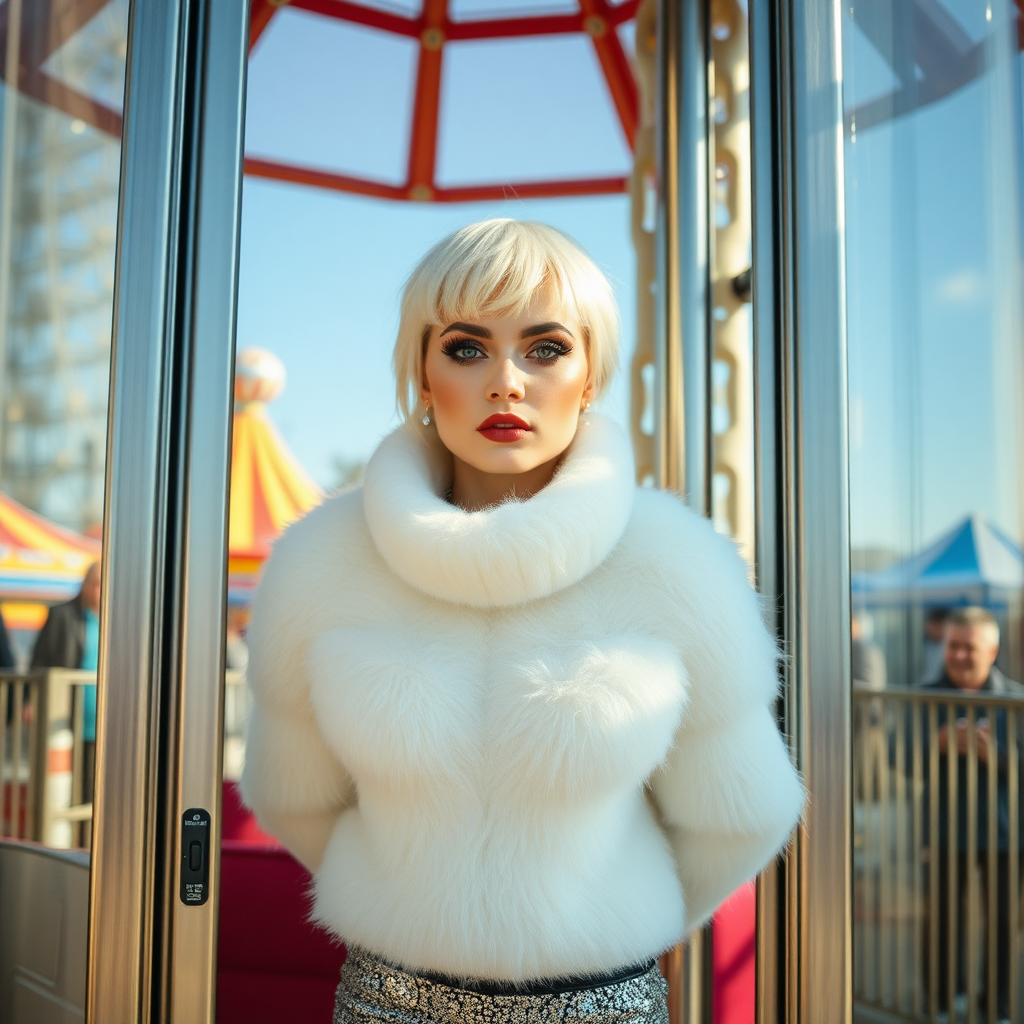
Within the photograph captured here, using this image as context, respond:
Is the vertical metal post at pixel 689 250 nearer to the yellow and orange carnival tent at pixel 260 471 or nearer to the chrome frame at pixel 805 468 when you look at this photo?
the chrome frame at pixel 805 468

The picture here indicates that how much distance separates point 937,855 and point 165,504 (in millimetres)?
1191

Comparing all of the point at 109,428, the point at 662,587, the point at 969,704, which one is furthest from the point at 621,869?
the point at 109,428

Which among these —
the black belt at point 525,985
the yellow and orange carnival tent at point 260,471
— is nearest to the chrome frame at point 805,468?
the black belt at point 525,985

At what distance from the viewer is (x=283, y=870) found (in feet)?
7.16

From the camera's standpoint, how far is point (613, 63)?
3418mm

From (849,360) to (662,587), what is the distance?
0.53 metres

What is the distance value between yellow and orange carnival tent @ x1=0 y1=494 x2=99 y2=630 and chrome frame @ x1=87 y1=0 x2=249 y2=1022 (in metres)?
0.09

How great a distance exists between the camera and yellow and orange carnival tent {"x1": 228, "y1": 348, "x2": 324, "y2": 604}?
5.43m

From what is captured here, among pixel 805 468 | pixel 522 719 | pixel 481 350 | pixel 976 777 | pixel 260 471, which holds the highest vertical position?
pixel 260 471

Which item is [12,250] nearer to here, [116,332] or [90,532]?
[116,332]

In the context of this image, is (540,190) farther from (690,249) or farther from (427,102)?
(690,249)

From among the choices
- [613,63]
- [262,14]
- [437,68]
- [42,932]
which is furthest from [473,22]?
[42,932]

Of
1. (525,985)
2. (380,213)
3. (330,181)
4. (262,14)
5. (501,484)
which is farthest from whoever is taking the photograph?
(380,213)

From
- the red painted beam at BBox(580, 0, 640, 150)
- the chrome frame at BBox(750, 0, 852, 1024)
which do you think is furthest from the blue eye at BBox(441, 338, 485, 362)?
the red painted beam at BBox(580, 0, 640, 150)
